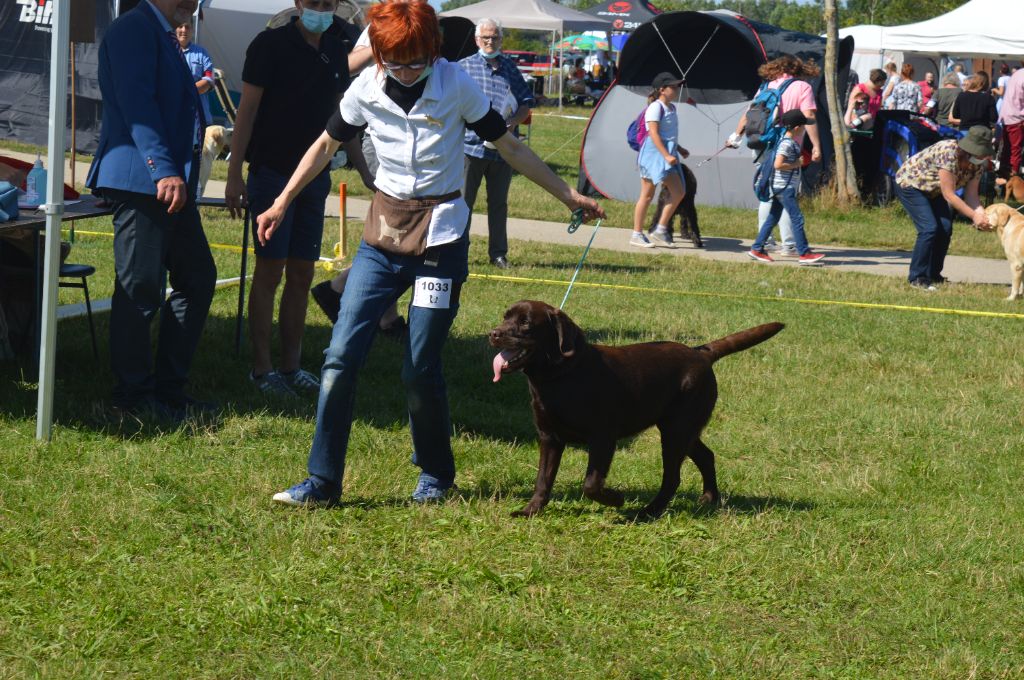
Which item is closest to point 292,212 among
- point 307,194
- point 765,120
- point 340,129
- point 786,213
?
point 307,194

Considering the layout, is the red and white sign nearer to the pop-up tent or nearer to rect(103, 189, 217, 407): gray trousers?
the pop-up tent

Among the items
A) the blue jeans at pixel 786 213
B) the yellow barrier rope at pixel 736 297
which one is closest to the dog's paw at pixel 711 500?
the yellow barrier rope at pixel 736 297

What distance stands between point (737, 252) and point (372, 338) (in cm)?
927

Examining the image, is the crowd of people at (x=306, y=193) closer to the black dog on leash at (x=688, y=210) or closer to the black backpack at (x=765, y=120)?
the black backpack at (x=765, y=120)

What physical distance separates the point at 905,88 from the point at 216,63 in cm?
1336

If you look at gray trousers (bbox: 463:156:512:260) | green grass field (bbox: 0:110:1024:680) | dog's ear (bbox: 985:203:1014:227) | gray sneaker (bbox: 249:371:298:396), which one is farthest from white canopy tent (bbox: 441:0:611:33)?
green grass field (bbox: 0:110:1024:680)

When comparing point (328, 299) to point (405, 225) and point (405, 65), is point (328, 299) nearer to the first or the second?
point (405, 225)

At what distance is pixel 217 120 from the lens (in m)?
20.3

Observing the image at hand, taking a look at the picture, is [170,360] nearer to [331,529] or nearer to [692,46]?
[331,529]

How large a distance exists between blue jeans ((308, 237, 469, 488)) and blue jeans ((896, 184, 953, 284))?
7.44 m

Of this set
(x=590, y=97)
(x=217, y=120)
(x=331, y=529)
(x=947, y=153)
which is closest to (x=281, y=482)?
(x=331, y=529)

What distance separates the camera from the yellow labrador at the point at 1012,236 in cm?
1040

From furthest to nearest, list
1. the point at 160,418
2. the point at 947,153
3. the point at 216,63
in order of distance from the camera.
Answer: the point at 216,63, the point at 947,153, the point at 160,418

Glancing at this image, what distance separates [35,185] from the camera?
20.9 ft
